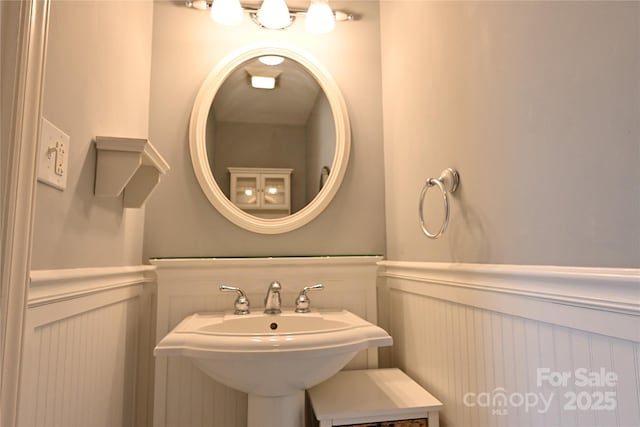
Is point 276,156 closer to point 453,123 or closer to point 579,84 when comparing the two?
point 453,123

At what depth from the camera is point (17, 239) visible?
588 mm

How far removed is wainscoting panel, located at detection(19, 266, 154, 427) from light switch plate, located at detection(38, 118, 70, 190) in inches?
7.5

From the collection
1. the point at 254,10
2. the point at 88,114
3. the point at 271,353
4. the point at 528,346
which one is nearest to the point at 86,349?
the point at 271,353

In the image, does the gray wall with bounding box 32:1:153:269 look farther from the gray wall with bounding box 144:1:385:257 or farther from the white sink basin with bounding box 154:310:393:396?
the white sink basin with bounding box 154:310:393:396

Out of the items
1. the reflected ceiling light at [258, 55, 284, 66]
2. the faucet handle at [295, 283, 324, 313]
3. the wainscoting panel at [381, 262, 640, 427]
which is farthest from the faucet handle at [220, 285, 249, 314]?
the reflected ceiling light at [258, 55, 284, 66]

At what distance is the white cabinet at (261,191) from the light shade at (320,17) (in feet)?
1.97

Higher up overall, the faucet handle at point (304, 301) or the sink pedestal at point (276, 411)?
the faucet handle at point (304, 301)

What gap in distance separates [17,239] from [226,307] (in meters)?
0.94

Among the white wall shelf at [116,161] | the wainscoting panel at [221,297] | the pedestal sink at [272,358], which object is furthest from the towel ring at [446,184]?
the white wall shelf at [116,161]

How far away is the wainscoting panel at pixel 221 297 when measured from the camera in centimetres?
138

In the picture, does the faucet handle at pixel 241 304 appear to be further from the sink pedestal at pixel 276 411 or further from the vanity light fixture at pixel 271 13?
the vanity light fixture at pixel 271 13

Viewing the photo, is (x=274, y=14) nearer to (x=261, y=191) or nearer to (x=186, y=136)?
(x=186, y=136)

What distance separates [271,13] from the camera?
1546 millimetres

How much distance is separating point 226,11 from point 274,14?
0.18 metres
